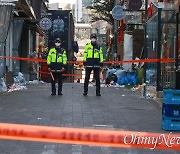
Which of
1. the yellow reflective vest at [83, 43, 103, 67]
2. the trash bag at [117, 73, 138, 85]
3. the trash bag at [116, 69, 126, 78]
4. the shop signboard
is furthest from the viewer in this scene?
the shop signboard

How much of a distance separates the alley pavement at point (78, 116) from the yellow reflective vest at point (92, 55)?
132 centimetres

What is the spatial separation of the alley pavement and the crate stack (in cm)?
22

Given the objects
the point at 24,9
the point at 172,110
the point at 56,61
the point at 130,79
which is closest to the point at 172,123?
the point at 172,110

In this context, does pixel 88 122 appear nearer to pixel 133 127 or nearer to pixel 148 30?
pixel 133 127

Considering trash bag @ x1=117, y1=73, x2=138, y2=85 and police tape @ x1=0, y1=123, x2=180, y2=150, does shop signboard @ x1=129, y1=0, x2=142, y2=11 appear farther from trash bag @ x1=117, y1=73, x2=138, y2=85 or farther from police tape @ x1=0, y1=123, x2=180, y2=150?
police tape @ x1=0, y1=123, x2=180, y2=150

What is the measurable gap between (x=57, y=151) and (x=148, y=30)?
11.7 metres

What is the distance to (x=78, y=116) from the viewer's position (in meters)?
9.34

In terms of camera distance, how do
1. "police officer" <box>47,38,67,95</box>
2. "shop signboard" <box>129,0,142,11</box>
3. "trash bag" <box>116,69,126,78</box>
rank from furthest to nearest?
"shop signboard" <box>129,0,142,11</box>, "trash bag" <box>116,69,126,78</box>, "police officer" <box>47,38,67,95</box>

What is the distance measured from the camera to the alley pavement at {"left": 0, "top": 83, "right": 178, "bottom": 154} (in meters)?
6.39

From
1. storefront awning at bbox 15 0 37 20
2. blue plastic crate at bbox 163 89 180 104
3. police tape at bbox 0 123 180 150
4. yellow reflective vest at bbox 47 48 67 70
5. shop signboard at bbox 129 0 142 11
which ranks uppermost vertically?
shop signboard at bbox 129 0 142 11

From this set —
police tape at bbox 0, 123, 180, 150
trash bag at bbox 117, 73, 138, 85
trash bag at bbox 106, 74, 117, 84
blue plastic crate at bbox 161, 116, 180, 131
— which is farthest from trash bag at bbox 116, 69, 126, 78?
police tape at bbox 0, 123, 180, 150

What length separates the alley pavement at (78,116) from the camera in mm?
6395

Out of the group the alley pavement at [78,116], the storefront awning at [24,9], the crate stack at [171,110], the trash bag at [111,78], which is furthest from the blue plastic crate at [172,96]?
the trash bag at [111,78]

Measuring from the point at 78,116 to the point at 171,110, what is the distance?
7.60ft
